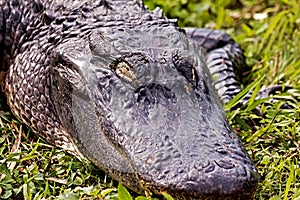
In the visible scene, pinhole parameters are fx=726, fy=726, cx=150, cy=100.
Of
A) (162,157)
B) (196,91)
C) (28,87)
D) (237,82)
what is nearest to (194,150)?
(162,157)

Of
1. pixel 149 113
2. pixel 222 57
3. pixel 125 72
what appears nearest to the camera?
pixel 149 113

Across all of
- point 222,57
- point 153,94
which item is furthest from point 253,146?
point 222,57

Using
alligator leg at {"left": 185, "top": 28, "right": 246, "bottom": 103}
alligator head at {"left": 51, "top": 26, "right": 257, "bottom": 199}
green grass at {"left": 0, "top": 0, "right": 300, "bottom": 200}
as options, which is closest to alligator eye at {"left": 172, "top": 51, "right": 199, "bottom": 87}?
alligator head at {"left": 51, "top": 26, "right": 257, "bottom": 199}

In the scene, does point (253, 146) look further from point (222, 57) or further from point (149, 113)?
point (222, 57)

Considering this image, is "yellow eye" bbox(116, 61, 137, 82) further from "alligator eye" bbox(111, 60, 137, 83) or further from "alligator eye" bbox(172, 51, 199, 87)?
"alligator eye" bbox(172, 51, 199, 87)

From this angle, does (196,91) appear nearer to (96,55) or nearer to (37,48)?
(96,55)

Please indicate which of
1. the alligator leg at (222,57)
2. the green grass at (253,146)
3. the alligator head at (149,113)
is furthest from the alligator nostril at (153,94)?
the alligator leg at (222,57)

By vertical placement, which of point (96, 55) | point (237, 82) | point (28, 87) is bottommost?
point (237, 82)
